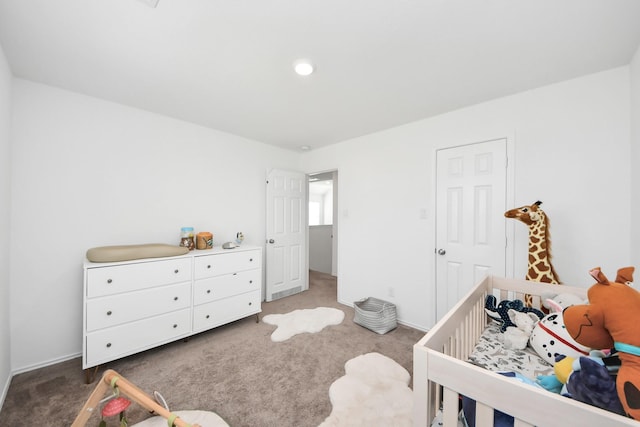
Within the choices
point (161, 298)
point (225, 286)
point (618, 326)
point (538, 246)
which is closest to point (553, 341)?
point (618, 326)

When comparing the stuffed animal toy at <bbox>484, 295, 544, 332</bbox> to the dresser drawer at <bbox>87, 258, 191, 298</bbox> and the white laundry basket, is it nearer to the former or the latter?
the white laundry basket

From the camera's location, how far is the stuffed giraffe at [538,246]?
1791 millimetres

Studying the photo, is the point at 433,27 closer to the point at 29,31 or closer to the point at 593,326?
the point at 593,326

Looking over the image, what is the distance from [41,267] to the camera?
78.9 inches

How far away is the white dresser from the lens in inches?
73.5

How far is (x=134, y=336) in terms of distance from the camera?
203 centimetres

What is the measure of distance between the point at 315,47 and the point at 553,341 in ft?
6.89

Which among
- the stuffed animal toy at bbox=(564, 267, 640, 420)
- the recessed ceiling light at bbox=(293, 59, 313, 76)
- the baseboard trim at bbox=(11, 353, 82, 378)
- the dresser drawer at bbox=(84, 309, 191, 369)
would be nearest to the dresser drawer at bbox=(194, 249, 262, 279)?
the dresser drawer at bbox=(84, 309, 191, 369)

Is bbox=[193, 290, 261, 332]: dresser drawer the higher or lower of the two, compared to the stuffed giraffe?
lower

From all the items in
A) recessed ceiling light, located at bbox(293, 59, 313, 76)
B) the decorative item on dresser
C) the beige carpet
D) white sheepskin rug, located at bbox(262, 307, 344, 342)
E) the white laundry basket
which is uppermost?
recessed ceiling light, located at bbox(293, 59, 313, 76)

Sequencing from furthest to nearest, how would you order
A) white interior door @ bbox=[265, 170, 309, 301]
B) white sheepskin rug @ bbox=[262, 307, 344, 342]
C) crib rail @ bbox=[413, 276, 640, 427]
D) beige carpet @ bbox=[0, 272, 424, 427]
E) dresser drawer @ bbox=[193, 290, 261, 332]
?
white interior door @ bbox=[265, 170, 309, 301], white sheepskin rug @ bbox=[262, 307, 344, 342], dresser drawer @ bbox=[193, 290, 261, 332], beige carpet @ bbox=[0, 272, 424, 427], crib rail @ bbox=[413, 276, 640, 427]

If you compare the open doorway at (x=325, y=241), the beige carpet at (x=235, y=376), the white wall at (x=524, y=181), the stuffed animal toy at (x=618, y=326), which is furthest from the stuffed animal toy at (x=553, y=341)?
the open doorway at (x=325, y=241)

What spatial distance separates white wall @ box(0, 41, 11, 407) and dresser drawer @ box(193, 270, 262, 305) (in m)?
1.20

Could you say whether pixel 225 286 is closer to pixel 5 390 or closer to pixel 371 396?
pixel 5 390
